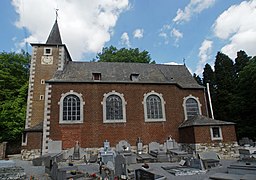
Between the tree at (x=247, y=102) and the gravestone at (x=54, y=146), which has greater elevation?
the tree at (x=247, y=102)

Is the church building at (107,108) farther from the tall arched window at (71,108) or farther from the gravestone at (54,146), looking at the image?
the gravestone at (54,146)

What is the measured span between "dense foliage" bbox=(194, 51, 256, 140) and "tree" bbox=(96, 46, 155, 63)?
10.7 metres

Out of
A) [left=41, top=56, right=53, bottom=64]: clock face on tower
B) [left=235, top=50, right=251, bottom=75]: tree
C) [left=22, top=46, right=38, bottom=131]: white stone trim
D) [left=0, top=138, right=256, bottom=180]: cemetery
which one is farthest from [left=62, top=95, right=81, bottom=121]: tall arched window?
[left=235, top=50, right=251, bottom=75]: tree

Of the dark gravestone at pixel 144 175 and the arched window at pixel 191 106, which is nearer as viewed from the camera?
the dark gravestone at pixel 144 175

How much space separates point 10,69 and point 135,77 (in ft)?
57.6

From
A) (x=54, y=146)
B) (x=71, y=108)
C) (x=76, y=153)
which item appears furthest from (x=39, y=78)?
(x=76, y=153)

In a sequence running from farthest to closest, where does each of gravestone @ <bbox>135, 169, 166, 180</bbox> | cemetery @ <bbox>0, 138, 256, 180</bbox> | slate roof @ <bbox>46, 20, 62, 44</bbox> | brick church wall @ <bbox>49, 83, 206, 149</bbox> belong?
slate roof @ <bbox>46, 20, 62, 44</bbox>, brick church wall @ <bbox>49, 83, 206, 149</bbox>, cemetery @ <bbox>0, 138, 256, 180</bbox>, gravestone @ <bbox>135, 169, 166, 180</bbox>

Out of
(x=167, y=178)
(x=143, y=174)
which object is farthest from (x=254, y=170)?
(x=143, y=174)

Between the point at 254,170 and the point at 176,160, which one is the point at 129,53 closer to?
the point at 176,160

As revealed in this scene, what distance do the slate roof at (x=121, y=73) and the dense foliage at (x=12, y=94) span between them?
8.15 meters

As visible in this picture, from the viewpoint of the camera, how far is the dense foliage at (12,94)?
1984cm

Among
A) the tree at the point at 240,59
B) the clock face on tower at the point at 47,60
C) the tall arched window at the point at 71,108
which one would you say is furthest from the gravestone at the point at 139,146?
the tree at the point at 240,59

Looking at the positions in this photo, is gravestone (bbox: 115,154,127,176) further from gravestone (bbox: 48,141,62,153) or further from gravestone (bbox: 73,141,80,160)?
gravestone (bbox: 48,141,62,153)

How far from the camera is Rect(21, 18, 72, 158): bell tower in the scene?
14.7 meters
